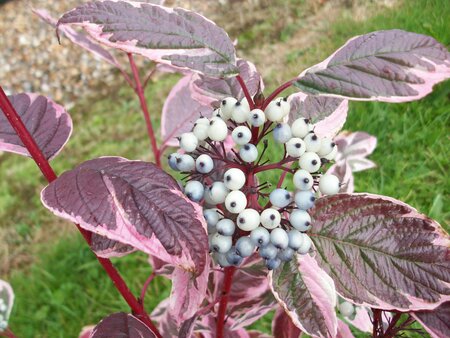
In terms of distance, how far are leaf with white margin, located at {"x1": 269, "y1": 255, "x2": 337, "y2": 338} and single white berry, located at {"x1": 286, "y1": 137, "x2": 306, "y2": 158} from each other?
0.19 meters

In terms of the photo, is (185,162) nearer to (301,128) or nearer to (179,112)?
(301,128)

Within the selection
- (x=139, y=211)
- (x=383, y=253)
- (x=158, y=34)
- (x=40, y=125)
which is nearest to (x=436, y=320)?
(x=383, y=253)

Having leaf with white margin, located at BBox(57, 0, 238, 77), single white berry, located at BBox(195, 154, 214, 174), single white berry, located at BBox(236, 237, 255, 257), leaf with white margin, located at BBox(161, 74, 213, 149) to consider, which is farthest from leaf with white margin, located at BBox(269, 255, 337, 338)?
leaf with white margin, located at BBox(161, 74, 213, 149)

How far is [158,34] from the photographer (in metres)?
0.70

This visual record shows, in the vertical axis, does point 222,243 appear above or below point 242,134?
below

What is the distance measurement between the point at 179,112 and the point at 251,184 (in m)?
0.75

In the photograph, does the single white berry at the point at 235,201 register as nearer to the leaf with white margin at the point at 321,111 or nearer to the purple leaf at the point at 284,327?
the leaf with white margin at the point at 321,111

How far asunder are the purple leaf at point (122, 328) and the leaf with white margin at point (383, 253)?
347 millimetres

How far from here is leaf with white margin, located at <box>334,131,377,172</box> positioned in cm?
170

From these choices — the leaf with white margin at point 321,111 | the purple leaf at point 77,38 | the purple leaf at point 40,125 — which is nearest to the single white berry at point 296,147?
the leaf with white margin at point 321,111

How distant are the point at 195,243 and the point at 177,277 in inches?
8.4

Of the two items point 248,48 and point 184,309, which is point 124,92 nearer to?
point 248,48

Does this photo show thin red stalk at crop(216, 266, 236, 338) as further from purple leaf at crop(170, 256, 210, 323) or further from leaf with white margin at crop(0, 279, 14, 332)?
leaf with white margin at crop(0, 279, 14, 332)

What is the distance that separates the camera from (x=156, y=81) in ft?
11.7
